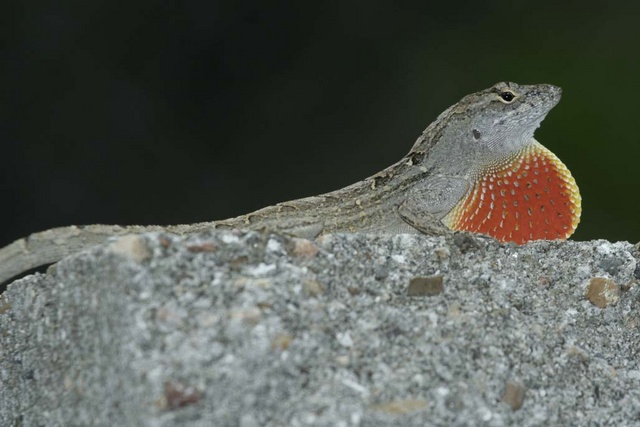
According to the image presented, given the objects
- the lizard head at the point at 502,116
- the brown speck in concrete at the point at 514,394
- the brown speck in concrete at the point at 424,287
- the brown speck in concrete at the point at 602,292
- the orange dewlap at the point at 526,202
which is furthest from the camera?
the lizard head at the point at 502,116

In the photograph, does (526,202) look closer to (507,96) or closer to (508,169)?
(508,169)

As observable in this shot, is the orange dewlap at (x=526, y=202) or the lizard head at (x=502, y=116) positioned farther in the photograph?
the lizard head at (x=502, y=116)

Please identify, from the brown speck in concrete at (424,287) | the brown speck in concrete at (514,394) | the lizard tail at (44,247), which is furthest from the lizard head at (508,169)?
the lizard tail at (44,247)

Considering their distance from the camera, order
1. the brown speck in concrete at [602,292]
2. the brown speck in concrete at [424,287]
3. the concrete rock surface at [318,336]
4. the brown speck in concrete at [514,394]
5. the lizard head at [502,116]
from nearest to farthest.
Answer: the concrete rock surface at [318,336] → the brown speck in concrete at [514,394] → the brown speck in concrete at [424,287] → the brown speck in concrete at [602,292] → the lizard head at [502,116]

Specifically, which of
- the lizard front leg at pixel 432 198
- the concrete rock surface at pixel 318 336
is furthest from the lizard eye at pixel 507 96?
the concrete rock surface at pixel 318 336

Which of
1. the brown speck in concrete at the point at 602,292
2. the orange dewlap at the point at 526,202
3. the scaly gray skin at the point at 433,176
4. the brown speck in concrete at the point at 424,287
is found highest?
the scaly gray skin at the point at 433,176

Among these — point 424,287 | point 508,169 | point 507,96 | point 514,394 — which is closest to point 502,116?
point 507,96

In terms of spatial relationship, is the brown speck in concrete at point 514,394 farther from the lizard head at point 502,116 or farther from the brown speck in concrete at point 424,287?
the lizard head at point 502,116

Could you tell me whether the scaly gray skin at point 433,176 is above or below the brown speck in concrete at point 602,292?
above
